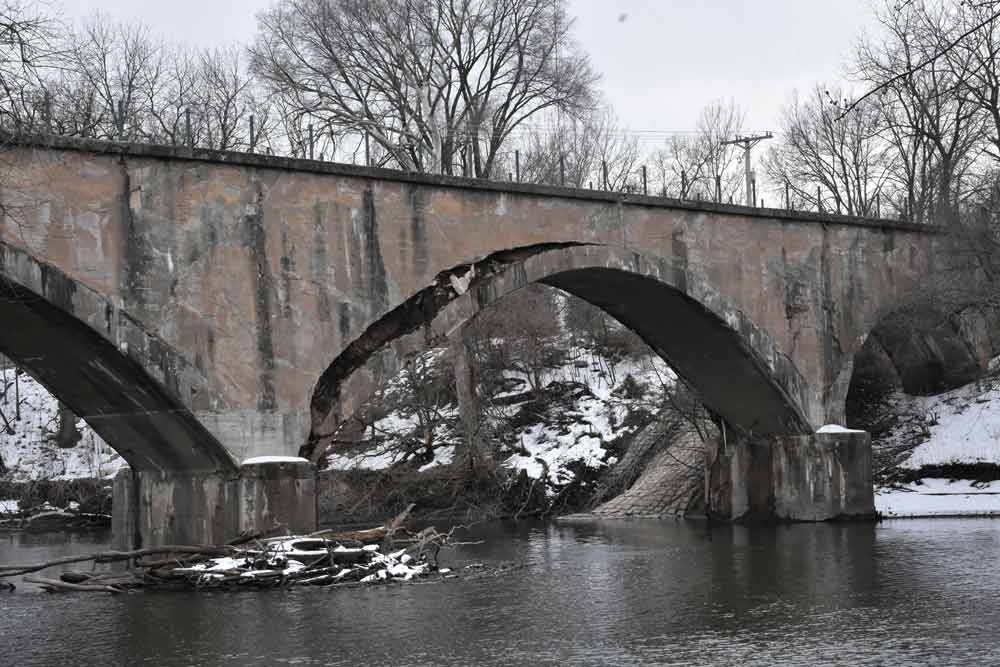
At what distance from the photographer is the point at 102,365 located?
16250 mm

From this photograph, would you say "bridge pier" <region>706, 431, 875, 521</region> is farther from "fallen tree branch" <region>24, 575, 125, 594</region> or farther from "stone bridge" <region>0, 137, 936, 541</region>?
"fallen tree branch" <region>24, 575, 125, 594</region>

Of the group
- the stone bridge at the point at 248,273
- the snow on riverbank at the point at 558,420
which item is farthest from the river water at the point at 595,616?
the snow on riverbank at the point at 558,420

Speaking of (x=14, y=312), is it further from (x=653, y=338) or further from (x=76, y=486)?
(x=76, y=486)

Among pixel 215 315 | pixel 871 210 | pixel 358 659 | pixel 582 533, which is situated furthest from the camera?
pixel 871 210

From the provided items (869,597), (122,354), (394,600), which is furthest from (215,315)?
(869,597)

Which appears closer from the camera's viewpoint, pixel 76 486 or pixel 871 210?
pixel 76 486

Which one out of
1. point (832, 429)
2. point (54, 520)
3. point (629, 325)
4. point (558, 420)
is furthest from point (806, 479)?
point (54, 520)

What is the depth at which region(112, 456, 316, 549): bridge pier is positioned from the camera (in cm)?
1648

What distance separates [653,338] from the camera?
23.8 m

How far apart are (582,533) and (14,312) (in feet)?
35.7

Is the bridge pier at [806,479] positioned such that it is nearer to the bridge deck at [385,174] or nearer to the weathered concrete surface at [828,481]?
the weathered concrete surface at [828,481]

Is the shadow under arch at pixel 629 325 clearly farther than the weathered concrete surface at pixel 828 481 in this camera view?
No

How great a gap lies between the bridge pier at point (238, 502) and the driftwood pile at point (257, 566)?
1.57 feet

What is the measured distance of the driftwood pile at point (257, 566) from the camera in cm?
1515
